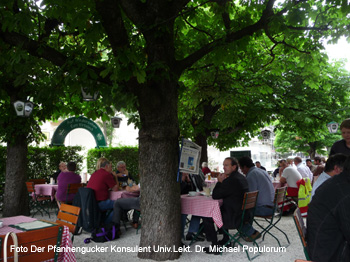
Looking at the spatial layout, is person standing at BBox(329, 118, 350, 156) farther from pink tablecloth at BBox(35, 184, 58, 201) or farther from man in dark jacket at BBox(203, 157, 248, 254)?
pink tablecloth at BBox(35, 184, 58, 201)

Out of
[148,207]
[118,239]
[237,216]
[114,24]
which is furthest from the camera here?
[118,239]

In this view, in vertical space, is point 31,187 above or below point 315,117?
below

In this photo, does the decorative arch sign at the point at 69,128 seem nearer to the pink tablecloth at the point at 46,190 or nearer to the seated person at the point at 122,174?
→ the pink tablecloth at the point at 46,190

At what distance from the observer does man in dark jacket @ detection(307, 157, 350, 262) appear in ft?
8.59

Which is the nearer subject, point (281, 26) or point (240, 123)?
point (281, 26)

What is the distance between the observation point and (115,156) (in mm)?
15586

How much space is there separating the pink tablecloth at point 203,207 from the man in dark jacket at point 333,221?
3.12 m

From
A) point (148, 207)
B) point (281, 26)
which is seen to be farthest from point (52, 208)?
point (281, 26)

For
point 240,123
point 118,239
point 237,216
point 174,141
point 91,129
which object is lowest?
point 118,239

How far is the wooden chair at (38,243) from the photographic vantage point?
2977mm

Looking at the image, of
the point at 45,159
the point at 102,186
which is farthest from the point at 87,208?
the point at 45,159

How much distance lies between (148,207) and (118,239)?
193cm

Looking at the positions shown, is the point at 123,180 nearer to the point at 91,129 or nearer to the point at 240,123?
the point at 91,129

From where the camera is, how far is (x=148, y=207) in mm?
5570
